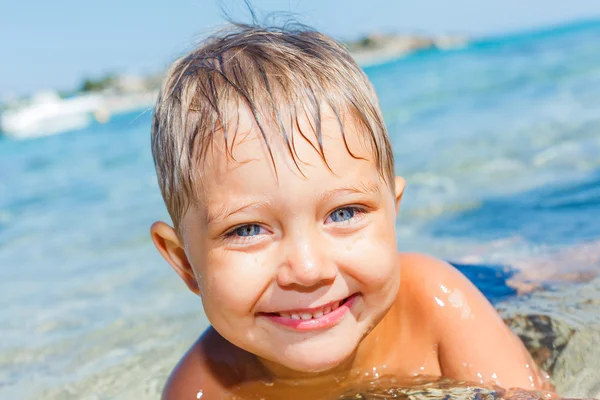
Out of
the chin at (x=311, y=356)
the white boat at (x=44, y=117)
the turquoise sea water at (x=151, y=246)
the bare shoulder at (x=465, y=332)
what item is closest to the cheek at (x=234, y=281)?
the chin at (x=311, y=356)

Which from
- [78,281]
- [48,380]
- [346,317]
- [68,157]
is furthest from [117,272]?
[68,157]

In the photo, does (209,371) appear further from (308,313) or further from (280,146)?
(280,146)

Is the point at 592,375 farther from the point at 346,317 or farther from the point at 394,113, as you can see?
the point at 394,113

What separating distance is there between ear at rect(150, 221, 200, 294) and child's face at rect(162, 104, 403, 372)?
206 millimetres

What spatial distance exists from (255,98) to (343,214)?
41 cm

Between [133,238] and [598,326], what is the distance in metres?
4.44

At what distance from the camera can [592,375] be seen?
2.34 meters

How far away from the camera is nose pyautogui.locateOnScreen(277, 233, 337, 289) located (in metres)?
1.74

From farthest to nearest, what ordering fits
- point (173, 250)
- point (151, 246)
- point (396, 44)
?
point (396, 44) → point (151, 246) → point (173, 250)

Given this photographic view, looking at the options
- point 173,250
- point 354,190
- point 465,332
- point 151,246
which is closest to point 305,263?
point 354,190

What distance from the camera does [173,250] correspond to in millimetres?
2227

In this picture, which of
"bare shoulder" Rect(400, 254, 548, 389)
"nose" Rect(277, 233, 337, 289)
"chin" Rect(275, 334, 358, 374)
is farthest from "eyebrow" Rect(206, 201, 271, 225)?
"bare shoulder" Rect(400, 254, 548, 389)

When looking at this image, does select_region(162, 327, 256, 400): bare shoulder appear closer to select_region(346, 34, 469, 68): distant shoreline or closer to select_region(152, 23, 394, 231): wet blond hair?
select_region(152, 23, 394, 231): wet blond hair

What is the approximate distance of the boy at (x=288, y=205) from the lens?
1798 mm
